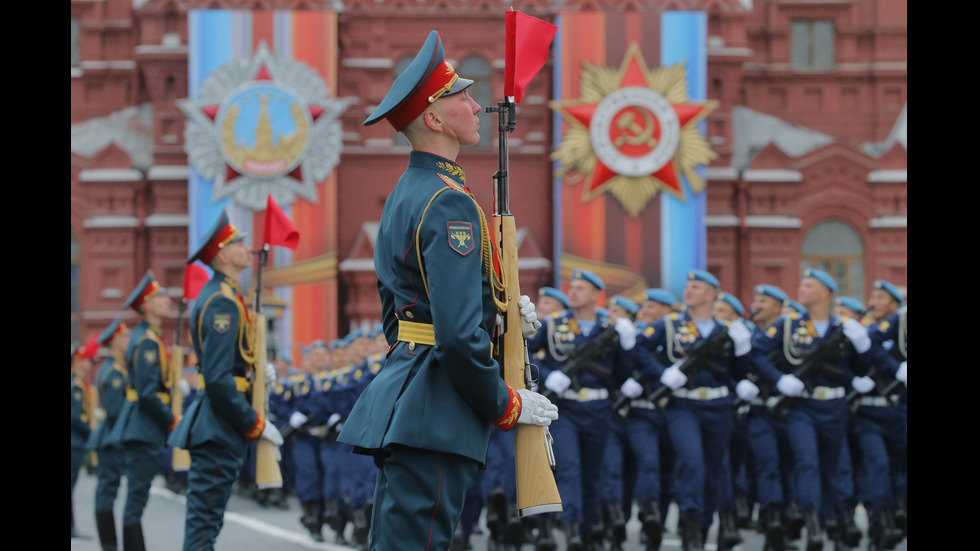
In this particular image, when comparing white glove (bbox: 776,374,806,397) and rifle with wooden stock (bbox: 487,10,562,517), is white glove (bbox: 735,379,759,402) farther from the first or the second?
rifle with wooden stock (bbox: 487,10,562,517)

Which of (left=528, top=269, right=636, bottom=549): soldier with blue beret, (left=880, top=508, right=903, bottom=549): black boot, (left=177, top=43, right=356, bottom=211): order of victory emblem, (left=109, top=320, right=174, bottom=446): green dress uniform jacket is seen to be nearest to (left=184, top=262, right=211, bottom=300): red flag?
(left=109, top=320, right=174, bottom=446): green dress uniform jacket

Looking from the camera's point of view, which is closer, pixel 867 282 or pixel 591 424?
pixel 591 424

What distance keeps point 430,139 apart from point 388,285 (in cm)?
50

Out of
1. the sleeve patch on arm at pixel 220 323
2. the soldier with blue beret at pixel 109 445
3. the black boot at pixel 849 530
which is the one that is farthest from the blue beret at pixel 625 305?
the sleeve patch on arm at pixel 220 323

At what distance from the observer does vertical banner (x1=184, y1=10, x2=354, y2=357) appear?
1973cm

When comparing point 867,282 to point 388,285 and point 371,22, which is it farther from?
point 388,285

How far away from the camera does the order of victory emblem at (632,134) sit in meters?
19.5

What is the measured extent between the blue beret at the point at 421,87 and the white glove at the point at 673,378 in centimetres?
486

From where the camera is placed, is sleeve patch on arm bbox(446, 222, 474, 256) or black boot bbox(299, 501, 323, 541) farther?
black boot bbox(299, 501, 323, 541)

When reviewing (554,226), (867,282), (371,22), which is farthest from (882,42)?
(371,22)

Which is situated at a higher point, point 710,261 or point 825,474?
point 710,261

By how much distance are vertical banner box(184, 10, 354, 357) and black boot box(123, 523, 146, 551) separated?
11.9 metres

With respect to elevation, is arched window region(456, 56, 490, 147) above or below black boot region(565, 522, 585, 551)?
above

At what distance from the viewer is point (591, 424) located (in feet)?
27.9
